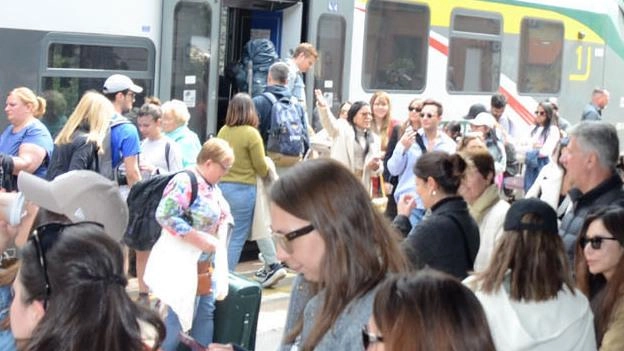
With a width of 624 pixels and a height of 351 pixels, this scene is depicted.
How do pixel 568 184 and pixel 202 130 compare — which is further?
pixel 202 130

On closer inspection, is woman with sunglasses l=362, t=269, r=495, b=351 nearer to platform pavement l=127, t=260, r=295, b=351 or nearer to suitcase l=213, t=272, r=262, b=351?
suitcase l=213, t=272, r=262, b=351

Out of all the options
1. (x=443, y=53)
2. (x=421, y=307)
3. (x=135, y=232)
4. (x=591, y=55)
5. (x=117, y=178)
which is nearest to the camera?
(x=421, y=307)

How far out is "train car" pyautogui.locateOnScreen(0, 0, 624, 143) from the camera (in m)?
8.31

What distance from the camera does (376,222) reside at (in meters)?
2.99

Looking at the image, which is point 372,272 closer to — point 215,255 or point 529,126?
point 215,255

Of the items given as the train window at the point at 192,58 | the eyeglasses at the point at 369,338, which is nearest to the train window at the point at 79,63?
the train window at the point at 192,58

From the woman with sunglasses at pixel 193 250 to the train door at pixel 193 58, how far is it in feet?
7.65

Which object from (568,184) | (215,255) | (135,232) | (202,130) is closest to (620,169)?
(568,184)

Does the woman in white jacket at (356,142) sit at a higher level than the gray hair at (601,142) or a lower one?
lower

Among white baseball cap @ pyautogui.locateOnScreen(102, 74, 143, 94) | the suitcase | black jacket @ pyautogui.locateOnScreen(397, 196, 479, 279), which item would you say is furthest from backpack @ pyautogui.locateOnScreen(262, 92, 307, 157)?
black jacket @ pyautogui.locateOnScreen(397, 196, 479, 279)

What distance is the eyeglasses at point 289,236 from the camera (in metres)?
2.93

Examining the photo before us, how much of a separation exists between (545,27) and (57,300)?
41.4 feet

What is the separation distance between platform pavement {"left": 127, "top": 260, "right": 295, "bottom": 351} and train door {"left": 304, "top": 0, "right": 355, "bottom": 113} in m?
2.09

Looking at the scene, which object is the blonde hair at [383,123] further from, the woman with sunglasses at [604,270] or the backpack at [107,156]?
the woman with sunglasses at [604,270]
